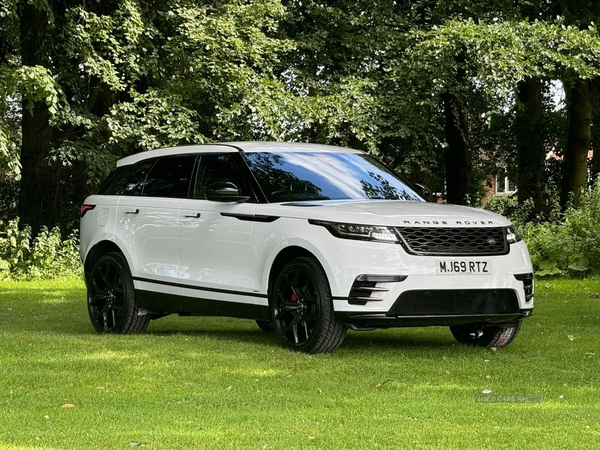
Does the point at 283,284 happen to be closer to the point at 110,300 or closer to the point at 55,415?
the point at 110,300

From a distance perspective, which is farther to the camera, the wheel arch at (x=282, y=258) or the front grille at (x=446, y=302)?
the wheel arch at (x=282, y=258)

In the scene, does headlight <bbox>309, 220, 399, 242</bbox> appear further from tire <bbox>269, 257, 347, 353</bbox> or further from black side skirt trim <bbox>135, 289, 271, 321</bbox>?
black side skirt trim <bbox>135, 289, 271, 321</bbox>

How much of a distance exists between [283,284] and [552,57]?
1441cm

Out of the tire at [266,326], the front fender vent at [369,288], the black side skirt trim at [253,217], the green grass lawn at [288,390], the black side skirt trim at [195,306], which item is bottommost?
the tire at [266,326]

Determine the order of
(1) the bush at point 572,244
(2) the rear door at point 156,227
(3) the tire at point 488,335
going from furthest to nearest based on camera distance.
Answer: (1) the bush at point 572,244 → (2) the rear door at point 156,227 → (3) the tire at point 488,335

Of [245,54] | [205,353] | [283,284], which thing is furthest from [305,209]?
[245,54]

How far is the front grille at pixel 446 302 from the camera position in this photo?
9.50 meters

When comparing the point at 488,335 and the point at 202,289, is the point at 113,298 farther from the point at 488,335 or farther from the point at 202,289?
the point at 488,335

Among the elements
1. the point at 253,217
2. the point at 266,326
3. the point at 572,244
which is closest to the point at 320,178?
the point at 253,217

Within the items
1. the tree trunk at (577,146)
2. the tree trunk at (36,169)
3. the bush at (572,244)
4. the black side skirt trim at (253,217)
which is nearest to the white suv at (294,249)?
the black side skirt trim at (253,217)

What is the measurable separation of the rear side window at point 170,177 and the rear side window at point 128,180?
109mm

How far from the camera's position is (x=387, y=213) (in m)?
9.66

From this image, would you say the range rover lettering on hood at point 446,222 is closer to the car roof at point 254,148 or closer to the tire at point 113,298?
the car roof at point 254,148

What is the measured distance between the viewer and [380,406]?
7215mm
